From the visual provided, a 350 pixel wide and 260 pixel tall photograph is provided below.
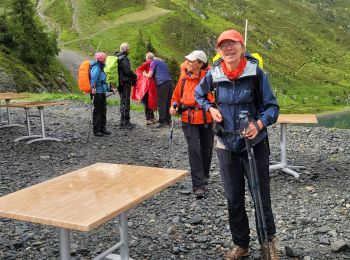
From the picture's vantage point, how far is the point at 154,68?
16047 millimetres

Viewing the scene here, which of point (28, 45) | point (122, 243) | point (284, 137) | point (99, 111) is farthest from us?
point (28, 45)

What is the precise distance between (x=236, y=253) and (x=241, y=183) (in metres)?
0.92

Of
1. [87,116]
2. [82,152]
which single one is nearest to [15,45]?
[87,116]

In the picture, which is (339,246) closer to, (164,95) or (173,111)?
(173,111)

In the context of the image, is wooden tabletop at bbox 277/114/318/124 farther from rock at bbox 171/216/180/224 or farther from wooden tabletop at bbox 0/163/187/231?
wooden tabletop at bbox 0/163/187/231

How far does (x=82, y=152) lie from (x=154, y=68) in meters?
4.56

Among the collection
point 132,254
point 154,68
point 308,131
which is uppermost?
point 154,68

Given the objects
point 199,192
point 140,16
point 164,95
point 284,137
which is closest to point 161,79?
point 164,95

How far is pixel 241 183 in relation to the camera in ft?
18.5

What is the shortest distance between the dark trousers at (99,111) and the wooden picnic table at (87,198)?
354 inches

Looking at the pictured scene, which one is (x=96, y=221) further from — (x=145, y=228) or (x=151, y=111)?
(x=151, y=111)

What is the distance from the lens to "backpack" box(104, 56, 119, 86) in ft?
50.4

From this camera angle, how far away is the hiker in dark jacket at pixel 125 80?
15.6 m

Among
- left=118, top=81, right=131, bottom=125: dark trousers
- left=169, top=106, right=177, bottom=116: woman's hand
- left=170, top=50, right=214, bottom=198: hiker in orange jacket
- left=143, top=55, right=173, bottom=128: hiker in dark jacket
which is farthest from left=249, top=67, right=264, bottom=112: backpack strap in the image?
left=118, top=81, right=131, bottom=125: dark trousers
